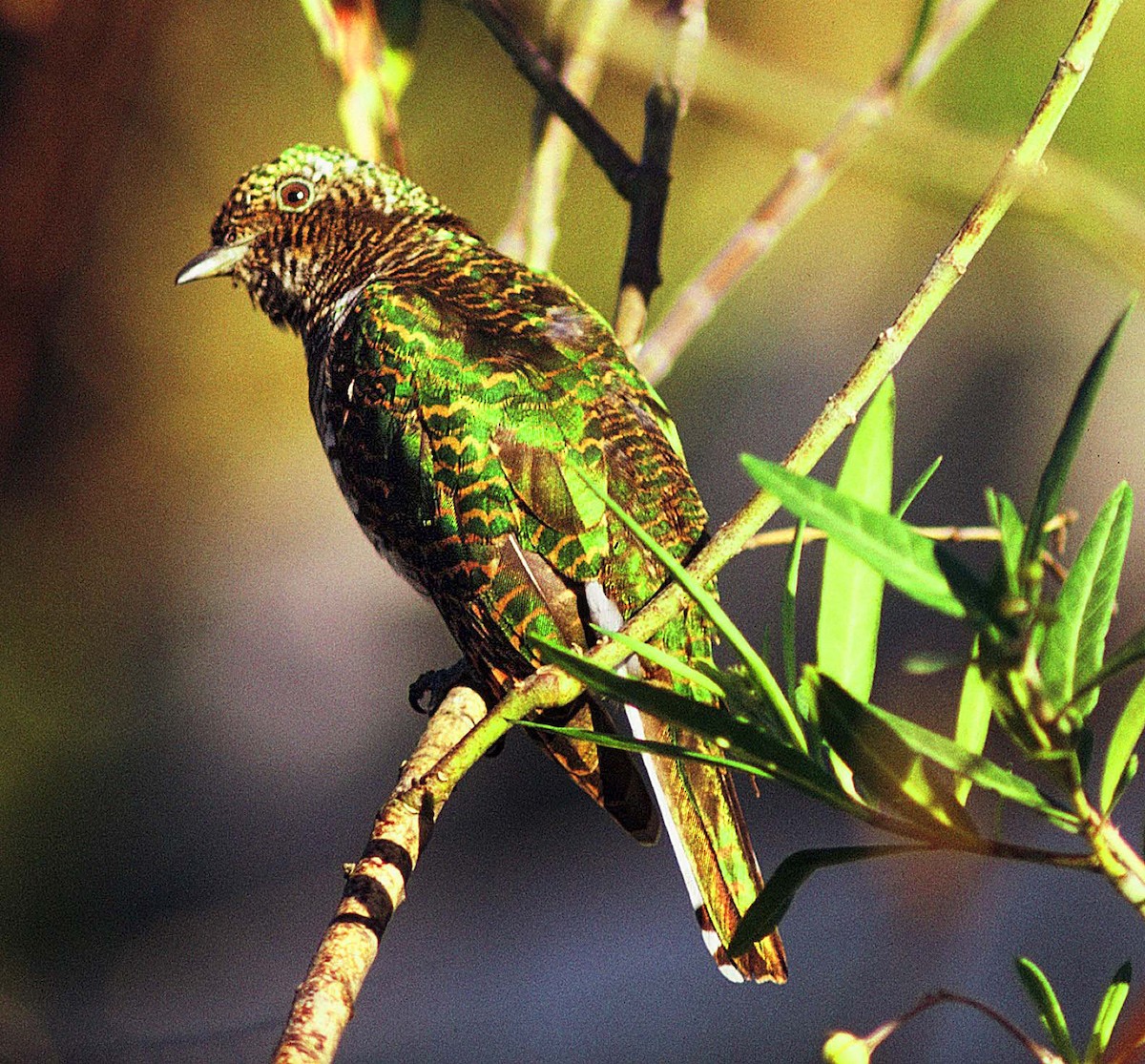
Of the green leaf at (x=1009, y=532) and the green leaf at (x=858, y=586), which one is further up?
the green leaf at (x=858, y=586)

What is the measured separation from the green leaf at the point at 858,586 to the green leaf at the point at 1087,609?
128 mm

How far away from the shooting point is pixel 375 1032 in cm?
459

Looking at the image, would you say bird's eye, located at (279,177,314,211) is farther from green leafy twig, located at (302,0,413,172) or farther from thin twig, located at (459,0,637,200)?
thin twig, located at (459,0,637,200)

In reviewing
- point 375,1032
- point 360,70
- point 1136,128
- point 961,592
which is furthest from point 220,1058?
point 1136,128

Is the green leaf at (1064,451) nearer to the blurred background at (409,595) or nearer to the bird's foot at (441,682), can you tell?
the bird's foot at (441,682)

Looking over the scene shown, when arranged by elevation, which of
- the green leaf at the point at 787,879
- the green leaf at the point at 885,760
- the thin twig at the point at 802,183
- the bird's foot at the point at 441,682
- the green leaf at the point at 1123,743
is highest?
the thin twig at the point at 802,183

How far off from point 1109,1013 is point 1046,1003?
0.04 m

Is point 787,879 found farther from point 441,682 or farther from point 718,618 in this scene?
point 441,682

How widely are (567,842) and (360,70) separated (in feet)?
10.5

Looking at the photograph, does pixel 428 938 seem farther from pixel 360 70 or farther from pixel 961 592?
pixel 961 592

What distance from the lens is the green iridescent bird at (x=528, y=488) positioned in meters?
1.91

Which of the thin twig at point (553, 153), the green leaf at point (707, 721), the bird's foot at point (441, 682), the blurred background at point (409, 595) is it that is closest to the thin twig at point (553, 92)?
the thin twig at point (553, 153)

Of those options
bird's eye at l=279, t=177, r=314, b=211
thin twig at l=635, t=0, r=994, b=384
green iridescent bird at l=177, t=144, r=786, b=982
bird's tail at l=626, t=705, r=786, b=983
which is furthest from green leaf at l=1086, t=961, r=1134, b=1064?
bird's eye at l=279, t=177, r=314, b=211

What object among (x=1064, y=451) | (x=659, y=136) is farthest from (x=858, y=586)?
(x=659, y=136)
